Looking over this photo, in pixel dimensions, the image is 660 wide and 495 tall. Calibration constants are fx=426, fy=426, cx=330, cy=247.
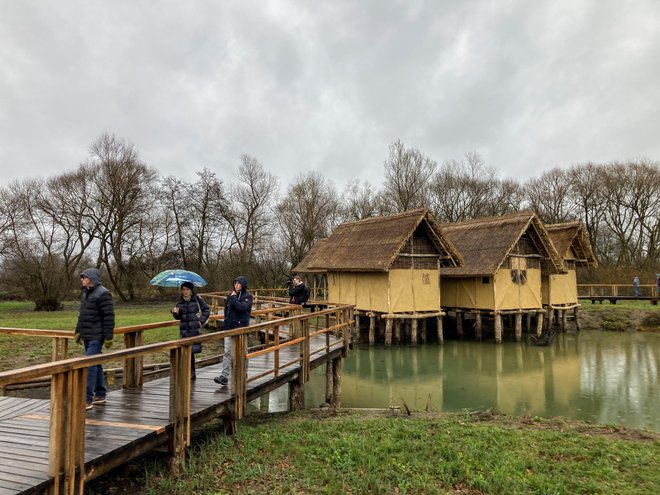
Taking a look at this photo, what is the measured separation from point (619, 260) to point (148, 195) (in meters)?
42.1

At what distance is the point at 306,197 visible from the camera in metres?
42.6

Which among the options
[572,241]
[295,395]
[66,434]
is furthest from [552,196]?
[66,434]

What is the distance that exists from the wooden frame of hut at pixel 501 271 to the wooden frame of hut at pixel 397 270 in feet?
5.59

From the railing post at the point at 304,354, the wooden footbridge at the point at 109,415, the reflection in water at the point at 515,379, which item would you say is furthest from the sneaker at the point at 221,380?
the reflection in water at the point at 515,379

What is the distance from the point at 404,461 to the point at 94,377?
4.11m

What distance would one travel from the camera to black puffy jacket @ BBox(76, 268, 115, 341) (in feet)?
18.4

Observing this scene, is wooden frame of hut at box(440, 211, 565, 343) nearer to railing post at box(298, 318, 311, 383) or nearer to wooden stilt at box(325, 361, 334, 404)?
wooden stilt at box(325, 361, 334, 404)

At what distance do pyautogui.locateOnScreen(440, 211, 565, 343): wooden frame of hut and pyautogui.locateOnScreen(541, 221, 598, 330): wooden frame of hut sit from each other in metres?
2.19

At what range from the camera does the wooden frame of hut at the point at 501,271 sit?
70.1 feet

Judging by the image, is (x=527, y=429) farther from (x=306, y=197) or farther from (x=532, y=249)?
(x=306, y=197)

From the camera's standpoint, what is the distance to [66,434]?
3.53 meters

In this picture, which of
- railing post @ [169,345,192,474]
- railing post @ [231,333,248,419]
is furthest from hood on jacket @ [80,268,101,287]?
railing post @ [231,333,248,419]

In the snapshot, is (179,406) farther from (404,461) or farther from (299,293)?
(299,293)

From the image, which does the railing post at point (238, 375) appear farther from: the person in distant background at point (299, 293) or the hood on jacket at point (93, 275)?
the person in distant background at point (299, 293)
